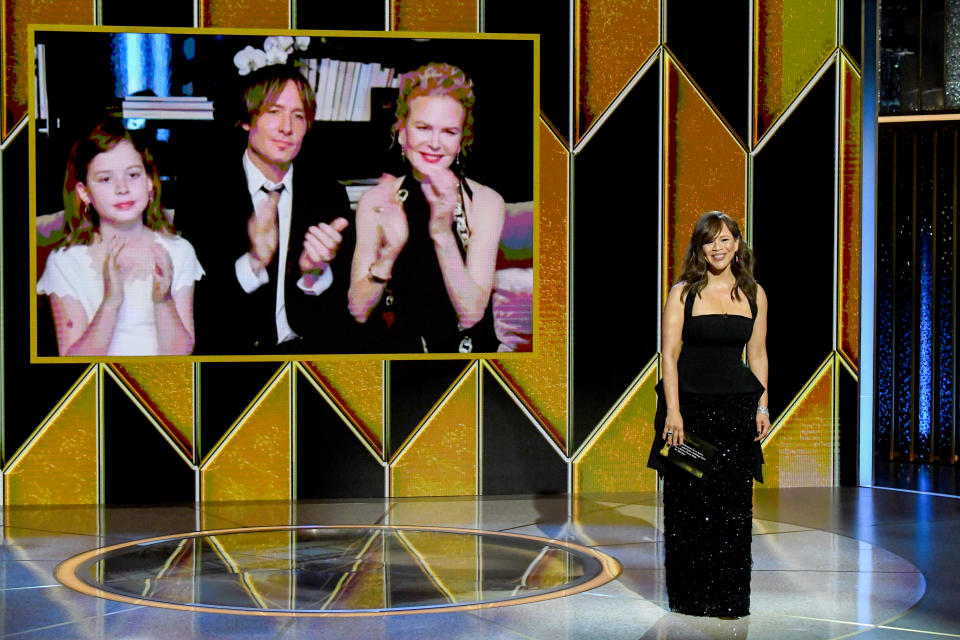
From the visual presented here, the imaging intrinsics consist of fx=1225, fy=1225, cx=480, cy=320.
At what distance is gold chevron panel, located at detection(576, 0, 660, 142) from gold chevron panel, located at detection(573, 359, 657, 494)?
1.40 m

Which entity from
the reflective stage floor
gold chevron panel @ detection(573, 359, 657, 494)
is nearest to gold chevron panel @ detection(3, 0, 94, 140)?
the reflective stage floor

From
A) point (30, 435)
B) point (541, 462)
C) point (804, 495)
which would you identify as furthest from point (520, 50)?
point (30, 435)

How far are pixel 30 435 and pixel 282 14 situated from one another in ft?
8.02

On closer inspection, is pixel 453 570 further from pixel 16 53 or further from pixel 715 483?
pixel 16 53

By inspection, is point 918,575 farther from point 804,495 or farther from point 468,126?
point 468,126

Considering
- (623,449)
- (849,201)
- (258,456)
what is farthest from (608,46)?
(258,456)

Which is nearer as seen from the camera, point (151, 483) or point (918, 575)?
point (918, 575)

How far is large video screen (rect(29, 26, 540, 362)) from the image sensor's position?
602 cm

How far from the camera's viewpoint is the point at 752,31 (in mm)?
6535

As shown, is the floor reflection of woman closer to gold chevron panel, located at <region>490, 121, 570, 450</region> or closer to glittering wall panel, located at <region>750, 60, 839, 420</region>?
gold chevron panel, located at <region>490, 121, 570, 450</region>

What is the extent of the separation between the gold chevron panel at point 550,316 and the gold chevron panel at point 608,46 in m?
0.22

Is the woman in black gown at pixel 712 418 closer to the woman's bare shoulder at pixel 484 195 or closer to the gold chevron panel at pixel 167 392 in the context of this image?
the woman's bare shoulder at pixel 484 195

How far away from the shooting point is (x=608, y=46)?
6430mm

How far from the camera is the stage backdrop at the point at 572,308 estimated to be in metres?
6.09
